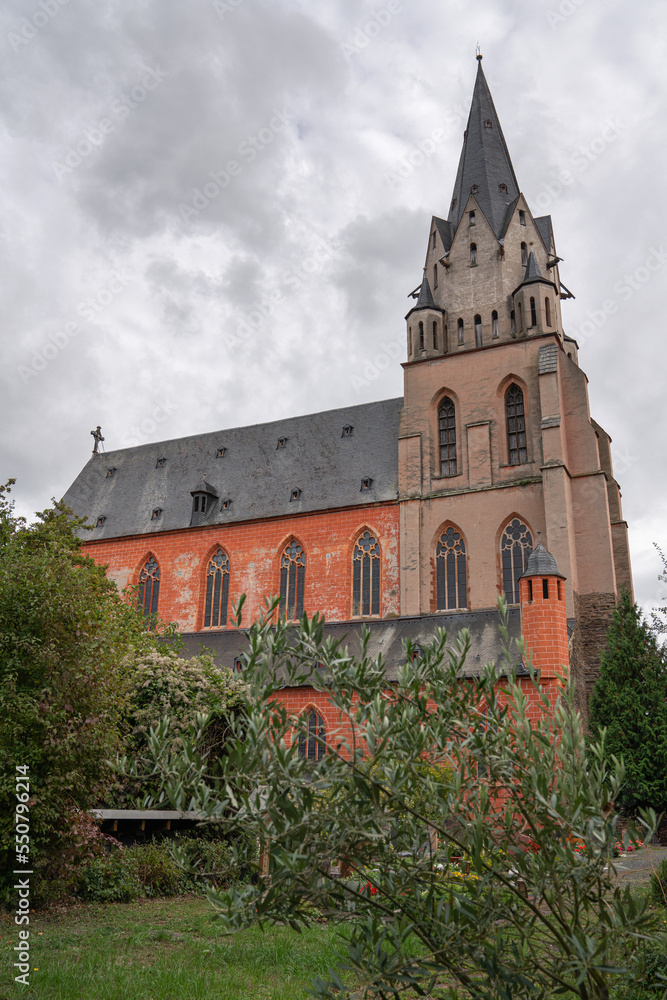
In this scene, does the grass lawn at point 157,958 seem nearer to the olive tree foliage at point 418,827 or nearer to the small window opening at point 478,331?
the olive tree foliage at point 418,827

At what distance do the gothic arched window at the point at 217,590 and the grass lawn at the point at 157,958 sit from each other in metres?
19.3

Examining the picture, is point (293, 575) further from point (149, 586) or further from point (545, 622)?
→ point (545, 622)

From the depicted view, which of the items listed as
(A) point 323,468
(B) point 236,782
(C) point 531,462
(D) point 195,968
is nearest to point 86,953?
(D) point 195,968

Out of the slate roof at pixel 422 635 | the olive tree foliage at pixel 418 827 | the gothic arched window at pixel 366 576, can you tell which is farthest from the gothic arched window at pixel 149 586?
the olive tree foliage at pixel 418 827

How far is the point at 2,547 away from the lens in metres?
14.2

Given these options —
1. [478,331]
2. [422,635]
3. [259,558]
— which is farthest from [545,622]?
[478,331]

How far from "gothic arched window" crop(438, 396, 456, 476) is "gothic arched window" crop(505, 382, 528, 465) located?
203cm

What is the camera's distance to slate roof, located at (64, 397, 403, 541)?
1188 inches

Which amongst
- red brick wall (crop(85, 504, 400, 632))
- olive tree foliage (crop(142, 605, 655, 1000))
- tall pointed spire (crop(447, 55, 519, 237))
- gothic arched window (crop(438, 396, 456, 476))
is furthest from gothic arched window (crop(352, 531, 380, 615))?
olive tree foliage (crop(142, 605, 655, 1000))

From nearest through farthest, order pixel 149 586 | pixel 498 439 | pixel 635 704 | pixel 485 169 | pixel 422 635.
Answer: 1. pixel 635 704
2. pixel 422 635
3. pixel 498 439
4. pixel 149 586
5. pixel 485 169

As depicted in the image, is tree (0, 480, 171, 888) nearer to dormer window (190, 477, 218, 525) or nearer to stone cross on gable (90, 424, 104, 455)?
dormer window (190, 477, 218, 525)

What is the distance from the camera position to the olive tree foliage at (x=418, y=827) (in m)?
3.62

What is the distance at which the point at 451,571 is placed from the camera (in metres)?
26.7

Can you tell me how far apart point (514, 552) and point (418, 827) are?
22383 mm
